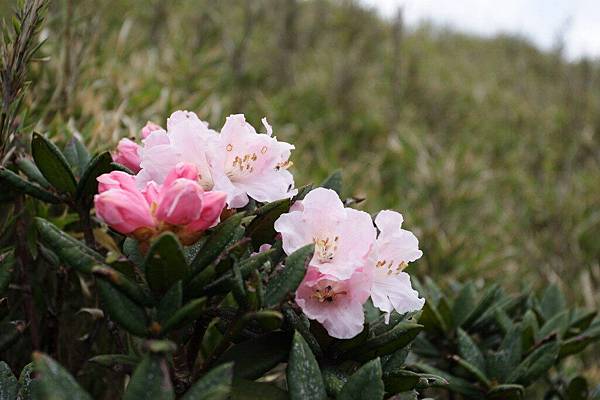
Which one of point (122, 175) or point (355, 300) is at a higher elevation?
point (122, 175)

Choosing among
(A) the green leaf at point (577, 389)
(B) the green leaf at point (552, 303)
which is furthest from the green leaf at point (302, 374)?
(B) the green leaf at point (552, 303)

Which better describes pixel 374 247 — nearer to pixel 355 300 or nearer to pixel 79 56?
pixel 355 300

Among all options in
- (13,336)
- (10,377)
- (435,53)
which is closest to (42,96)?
(13,336)

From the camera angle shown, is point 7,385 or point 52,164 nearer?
point 7,385

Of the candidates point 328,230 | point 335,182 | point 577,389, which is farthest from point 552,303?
point 328,230

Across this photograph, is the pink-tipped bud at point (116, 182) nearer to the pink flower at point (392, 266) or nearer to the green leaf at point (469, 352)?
the pink flower at point (392, 266)

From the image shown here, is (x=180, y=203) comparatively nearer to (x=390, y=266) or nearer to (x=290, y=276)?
(x=290, y=276)

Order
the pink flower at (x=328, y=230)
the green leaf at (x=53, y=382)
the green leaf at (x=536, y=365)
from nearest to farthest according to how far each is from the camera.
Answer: the green leaf at (x=53, y=382) → the pink flower at (x=328, y=230) → the green leaf at (x=536, y=365)
